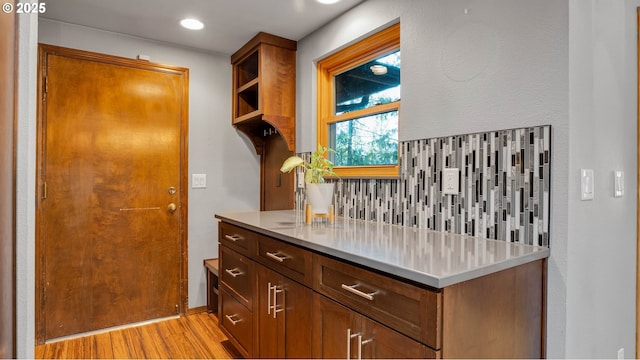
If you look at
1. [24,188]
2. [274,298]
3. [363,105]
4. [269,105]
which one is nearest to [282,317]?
[274,298]

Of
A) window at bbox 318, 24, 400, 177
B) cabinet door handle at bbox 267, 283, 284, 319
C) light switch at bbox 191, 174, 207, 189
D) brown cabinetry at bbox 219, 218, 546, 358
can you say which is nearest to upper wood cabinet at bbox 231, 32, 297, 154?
window at bbox 318, 24, 400, 177

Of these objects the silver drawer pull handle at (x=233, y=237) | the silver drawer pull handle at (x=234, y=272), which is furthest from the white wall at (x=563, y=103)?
the silver drawer pull handle at (x=234, y=272)

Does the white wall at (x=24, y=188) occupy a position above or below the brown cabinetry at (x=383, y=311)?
above

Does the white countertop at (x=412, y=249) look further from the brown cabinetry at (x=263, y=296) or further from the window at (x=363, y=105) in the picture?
the window at (x=363, y=105)

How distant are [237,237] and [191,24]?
1.50 metres

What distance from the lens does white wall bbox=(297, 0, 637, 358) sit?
121 cm

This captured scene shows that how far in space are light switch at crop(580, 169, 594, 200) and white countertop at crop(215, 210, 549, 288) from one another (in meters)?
0.25

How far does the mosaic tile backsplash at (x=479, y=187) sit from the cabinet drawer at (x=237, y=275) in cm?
78

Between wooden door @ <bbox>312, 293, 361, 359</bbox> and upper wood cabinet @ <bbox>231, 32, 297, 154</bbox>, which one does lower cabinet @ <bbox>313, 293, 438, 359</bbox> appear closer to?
wooden door @ <bbox>312, 293, 361, 359</bbox>

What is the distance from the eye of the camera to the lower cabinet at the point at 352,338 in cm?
101

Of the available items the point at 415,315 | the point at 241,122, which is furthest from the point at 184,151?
the point at 415,315

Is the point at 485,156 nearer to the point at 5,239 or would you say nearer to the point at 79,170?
the point at 5,239

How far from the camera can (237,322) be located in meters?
2.06

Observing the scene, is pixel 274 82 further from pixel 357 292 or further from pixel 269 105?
pixel 357 292
